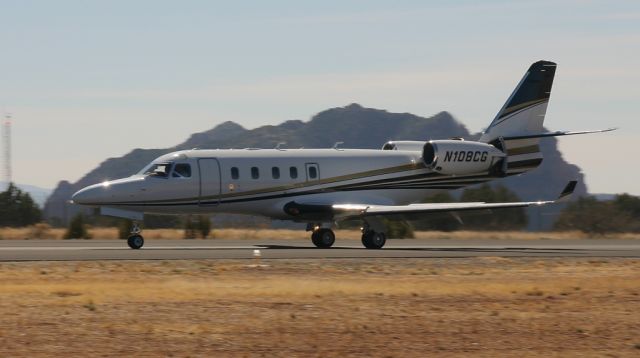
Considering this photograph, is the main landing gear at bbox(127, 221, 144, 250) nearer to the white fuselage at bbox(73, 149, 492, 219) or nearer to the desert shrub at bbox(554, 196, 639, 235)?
the white fuselage at bbox(73, 149, 492, 219)

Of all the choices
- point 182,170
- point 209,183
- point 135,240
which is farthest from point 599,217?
point 135,240

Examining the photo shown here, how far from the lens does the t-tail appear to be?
39.1 meters

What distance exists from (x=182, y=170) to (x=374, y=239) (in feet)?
21.1

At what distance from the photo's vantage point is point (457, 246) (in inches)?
1453

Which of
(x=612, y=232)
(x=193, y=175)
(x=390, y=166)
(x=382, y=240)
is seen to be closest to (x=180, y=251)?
(x=193, y=175)

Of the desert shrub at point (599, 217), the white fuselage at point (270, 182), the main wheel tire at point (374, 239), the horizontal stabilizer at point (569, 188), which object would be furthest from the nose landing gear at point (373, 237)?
the desert shrub at point (599, 217)

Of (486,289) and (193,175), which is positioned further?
(193,175)

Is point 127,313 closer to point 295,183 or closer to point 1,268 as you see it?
point 1,268

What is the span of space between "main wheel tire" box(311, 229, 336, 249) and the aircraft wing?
678 mm

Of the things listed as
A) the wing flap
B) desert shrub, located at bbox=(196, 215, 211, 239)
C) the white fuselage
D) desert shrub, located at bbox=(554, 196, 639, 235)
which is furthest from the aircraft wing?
desert shrub, located at bbox=(554, 196, 639, 235)

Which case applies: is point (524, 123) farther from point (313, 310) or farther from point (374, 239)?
point (313, 310)

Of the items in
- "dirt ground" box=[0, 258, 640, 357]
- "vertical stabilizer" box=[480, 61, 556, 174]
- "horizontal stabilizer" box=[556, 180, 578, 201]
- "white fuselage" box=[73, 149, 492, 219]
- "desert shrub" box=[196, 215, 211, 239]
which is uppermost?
"vertical stabilizer" box=[480, 61, 556, 174]

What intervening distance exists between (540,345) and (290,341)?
11.2 feet

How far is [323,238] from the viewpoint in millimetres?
35656
